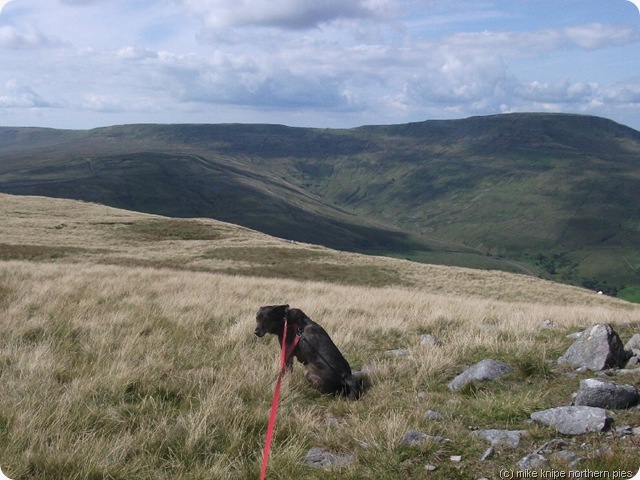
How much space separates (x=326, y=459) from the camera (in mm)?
4547

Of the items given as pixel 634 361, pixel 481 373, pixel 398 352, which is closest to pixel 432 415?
pixel 481 373

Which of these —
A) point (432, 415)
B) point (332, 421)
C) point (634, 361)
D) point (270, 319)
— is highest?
point (270, 319)

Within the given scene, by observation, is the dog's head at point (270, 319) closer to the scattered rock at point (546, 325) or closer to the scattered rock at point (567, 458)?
the scattered rock at point (567, 458)

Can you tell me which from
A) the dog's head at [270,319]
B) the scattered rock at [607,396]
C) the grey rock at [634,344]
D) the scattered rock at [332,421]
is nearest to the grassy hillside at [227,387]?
the scattered rock at [332,421]

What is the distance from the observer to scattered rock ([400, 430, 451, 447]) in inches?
183

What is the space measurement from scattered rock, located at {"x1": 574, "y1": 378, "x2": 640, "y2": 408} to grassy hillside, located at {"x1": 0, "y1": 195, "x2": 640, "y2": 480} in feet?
0.86

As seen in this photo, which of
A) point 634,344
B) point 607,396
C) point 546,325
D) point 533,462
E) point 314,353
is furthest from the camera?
point 546,325

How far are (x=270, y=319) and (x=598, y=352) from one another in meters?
4.52

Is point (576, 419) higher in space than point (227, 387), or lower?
higher

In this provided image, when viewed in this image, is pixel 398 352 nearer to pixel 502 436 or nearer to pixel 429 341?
pixel 429 341

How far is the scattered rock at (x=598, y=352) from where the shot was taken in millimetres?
6988

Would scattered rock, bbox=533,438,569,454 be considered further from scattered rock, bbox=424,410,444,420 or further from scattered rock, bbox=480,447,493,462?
scattered rock, bbox=424,410,444,420

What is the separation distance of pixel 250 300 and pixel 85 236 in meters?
47.6

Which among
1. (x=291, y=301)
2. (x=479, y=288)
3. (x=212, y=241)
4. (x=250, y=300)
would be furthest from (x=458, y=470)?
(x=212, y=241)
